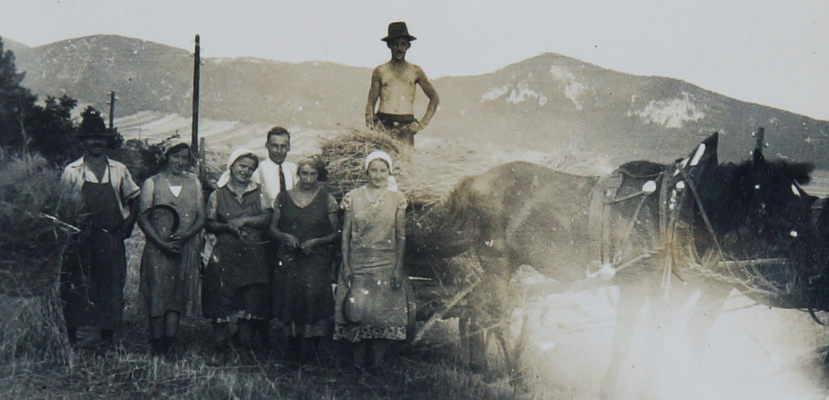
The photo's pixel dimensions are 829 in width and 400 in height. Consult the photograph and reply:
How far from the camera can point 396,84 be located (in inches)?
219

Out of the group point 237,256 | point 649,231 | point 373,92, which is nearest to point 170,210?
point 237,256

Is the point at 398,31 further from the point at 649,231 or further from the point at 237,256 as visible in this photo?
the point at 649,231

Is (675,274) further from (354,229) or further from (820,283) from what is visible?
(354,229)

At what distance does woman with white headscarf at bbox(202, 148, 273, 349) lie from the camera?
4625 mm

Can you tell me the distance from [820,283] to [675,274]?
0.90 meters

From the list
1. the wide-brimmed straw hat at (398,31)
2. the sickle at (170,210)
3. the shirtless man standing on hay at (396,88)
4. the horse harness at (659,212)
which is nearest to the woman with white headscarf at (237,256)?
the sickle at (170,210)

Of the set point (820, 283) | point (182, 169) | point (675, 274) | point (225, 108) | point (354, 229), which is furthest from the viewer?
point (225, 108)

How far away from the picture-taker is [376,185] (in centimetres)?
440

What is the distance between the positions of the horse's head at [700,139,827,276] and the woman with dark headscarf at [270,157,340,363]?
2.89 m

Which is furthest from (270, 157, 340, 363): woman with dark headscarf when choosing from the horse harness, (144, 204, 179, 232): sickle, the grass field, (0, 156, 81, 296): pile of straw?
the horse harness

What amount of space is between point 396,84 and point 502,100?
24.4 feet

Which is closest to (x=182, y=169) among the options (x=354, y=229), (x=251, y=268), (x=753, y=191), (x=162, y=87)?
(x=251, y=268)

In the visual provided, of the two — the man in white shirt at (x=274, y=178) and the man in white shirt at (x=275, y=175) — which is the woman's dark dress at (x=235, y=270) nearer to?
the man in white shirt at (x=274, y=178)

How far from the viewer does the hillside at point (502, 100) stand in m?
8.84
